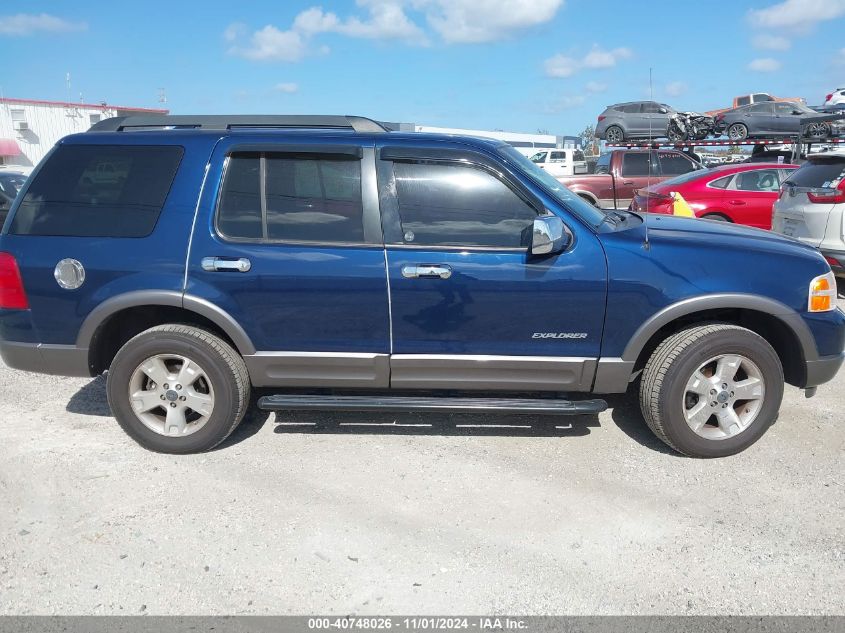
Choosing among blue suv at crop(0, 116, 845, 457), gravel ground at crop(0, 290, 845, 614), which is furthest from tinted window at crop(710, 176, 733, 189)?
blue suv at crop(0, 116, 845, 457)

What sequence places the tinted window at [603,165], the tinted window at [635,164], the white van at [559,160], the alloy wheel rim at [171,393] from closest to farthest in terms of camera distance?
1. the alloy wheel rim at [171,393]
2. the tinted window at [635,164]
3. the tinted window at [603,165]
4. the white van at [559,160]

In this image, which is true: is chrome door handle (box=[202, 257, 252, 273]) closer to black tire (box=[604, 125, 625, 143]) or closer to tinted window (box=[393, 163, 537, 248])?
tinted window (box=[393, 163, 537, 248])

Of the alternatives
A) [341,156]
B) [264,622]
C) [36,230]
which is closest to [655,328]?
[341,156]

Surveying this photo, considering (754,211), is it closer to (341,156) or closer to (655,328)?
(655,328)

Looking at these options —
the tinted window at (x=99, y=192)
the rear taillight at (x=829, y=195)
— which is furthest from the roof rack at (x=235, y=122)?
the rear taillight at (x=829, y=195)

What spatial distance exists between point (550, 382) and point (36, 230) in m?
3.09

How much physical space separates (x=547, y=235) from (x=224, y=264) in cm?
178

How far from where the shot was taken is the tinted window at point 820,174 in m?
7.21

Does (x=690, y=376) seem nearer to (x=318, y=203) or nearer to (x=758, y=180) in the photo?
(x=318, y=203)

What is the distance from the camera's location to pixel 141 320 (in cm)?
413

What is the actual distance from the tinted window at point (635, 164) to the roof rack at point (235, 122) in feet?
41.4

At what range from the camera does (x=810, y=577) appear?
2.86 m

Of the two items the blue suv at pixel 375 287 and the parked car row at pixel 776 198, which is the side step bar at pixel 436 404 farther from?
the parked car row at pixel 776 198

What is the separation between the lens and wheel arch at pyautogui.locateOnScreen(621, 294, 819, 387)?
12.0ft
